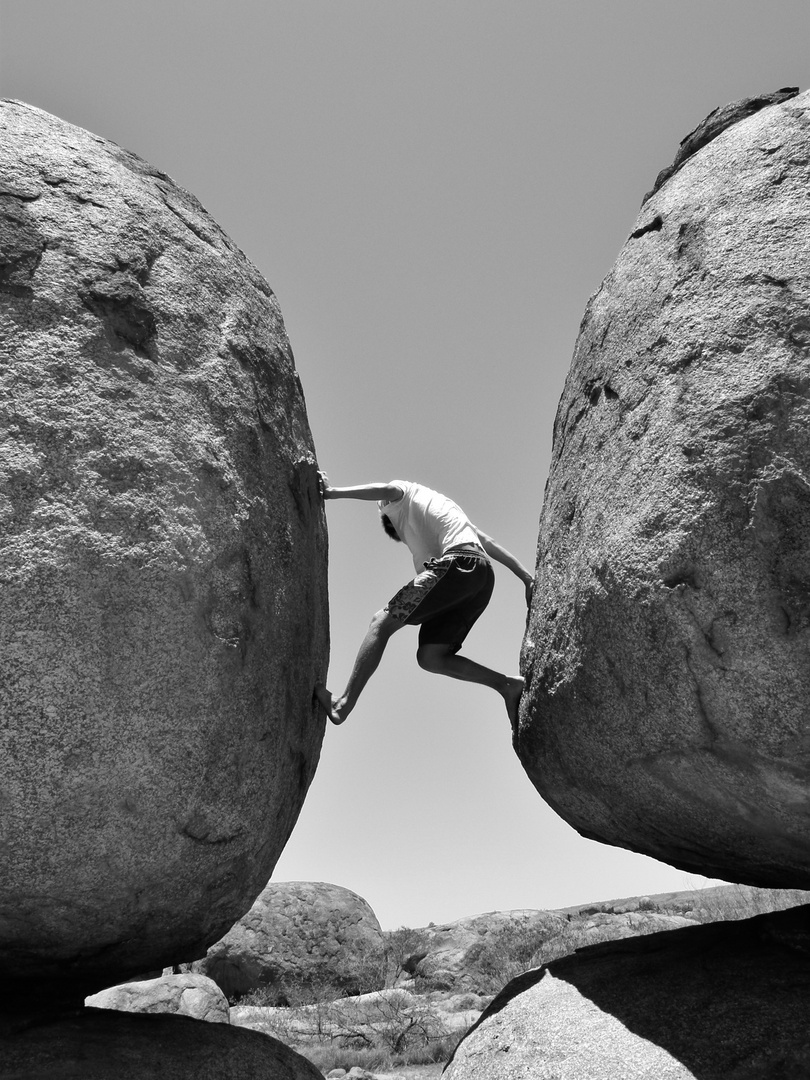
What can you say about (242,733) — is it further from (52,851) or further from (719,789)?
(719,789)

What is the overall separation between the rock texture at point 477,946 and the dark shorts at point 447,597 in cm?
722

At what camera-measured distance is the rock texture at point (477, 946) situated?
12430mm

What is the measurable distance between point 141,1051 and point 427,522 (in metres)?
3.15

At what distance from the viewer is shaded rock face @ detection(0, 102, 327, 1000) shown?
4066mm

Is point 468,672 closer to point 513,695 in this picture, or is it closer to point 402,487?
point 513,695

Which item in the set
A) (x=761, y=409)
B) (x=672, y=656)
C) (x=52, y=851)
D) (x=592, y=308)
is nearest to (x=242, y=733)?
(x=52, y=851)

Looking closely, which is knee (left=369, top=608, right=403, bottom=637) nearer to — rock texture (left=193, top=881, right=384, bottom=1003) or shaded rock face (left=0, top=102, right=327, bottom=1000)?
shaded rock face (left=0, top=102, right=327, bottom=1000)

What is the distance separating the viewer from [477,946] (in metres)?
13.1

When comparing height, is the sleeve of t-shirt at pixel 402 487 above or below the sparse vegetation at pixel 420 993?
above

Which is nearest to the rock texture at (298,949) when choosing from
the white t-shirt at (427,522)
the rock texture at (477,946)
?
the rock texture at (477,946)

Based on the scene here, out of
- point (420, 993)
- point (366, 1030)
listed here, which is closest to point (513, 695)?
point (366, 1030)

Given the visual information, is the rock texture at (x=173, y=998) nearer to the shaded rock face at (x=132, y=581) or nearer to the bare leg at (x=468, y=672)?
the shaded rock face at (x=132, y=581)

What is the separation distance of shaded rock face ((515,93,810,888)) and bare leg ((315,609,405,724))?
0.81 metres

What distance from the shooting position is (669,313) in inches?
189
